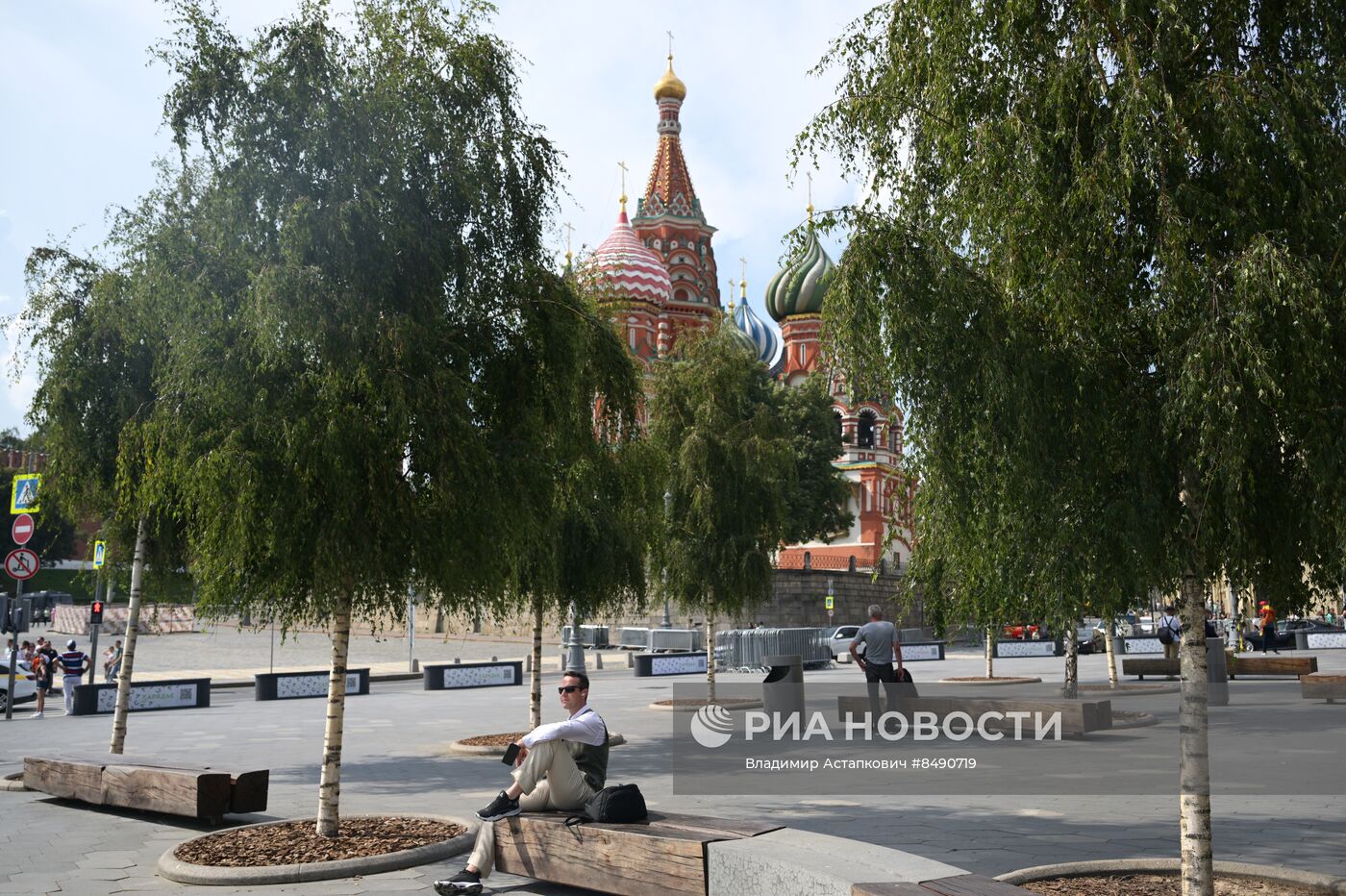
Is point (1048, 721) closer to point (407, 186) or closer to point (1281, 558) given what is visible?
point (1281, 558)

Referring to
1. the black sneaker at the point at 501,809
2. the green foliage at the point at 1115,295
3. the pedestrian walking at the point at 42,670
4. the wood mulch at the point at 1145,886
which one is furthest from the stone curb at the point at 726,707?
the green foliage at the point at 1115,295

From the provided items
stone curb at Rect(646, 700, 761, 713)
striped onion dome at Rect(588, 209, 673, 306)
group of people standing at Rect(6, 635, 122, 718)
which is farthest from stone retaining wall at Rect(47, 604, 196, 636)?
stone curb at Rect(646, 700, 761, 713)

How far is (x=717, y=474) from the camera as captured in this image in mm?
21297

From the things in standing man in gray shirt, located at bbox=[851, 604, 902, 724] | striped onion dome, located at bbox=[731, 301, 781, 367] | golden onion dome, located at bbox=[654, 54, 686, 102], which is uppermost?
golden onion dome, located at bbox=[654, 54, 686, 102]

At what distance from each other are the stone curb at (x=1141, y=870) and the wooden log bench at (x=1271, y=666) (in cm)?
2003

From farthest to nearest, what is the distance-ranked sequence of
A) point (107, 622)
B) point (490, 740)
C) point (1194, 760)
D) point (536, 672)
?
1. point (107, 622)
2. point (490, 740)
3. point (536, 672)
4. point (1194, 760)

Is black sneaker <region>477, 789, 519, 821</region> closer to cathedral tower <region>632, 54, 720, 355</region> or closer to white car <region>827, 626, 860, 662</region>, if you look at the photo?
white car <region>827, 626, 860, 662</region>

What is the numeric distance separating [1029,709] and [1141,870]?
29.5 feet

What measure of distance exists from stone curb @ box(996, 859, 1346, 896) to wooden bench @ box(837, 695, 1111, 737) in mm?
8449

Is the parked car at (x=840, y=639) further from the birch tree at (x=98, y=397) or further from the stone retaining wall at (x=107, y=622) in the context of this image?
the birch tree at (x=98, y=397)

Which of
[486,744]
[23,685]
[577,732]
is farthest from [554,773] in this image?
[23,685]

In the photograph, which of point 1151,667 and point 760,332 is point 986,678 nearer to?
point 1151,667

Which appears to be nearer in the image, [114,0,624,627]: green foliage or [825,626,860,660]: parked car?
[114,0,624,627]: green foliage

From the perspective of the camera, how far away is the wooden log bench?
25.0 m
